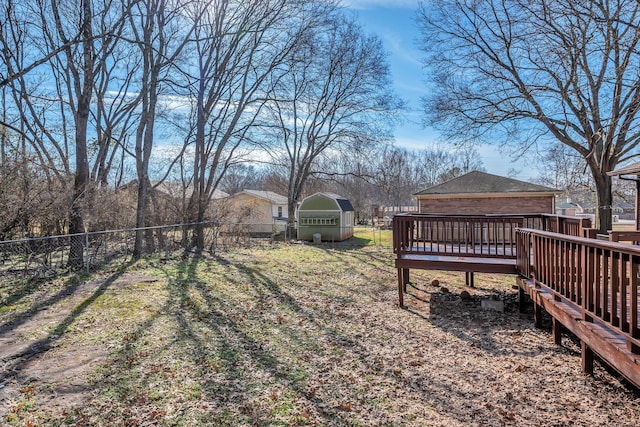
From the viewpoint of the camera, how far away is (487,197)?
50.3ft

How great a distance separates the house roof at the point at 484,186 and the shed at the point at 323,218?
5.34 meters

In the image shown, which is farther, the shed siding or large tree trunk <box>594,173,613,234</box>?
the shed siding

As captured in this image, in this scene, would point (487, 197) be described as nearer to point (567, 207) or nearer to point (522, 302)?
point (522, 302)

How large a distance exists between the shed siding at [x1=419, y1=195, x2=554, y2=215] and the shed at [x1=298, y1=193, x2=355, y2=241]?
519cm

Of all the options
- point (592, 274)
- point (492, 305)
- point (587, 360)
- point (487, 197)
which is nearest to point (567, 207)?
point (487, 197)

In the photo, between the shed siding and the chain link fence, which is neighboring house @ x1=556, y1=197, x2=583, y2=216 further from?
the chain link fence

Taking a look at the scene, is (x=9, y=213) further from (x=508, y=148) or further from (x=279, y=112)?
(x=508, y=148)

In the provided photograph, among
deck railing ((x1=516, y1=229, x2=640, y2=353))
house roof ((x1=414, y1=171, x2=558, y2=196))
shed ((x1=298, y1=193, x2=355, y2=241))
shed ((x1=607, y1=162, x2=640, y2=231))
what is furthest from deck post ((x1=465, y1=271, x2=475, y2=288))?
shed ((x1=298, y1=193, x2=355, y2=241))

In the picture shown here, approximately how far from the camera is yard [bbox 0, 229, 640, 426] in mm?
3018

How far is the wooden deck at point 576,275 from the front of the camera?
8.86 feet

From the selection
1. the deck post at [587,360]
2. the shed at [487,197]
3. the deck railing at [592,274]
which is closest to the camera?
the deck railing at [592,274]

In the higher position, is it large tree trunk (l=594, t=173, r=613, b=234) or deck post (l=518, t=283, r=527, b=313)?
large tree trunk (l=594, t=173, r=613, b=234)

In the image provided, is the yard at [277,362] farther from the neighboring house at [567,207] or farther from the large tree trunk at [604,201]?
the neighboring house at [567,207]

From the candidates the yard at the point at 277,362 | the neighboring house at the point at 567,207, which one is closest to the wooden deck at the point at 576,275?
the yard at the point at 277,362
